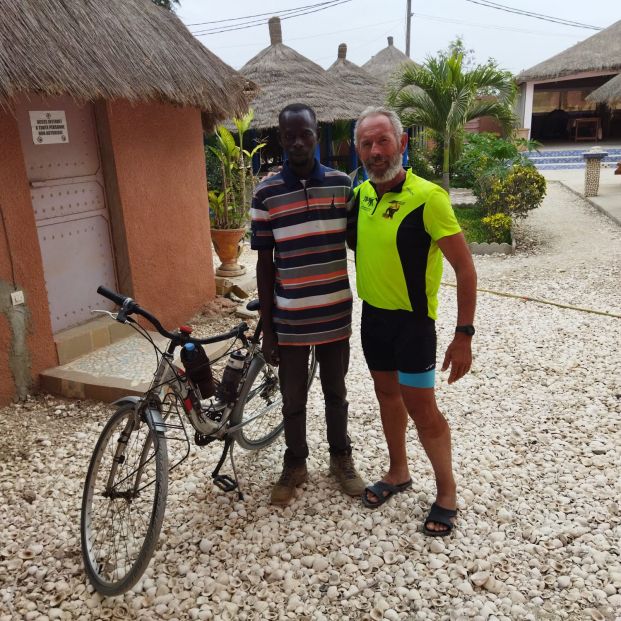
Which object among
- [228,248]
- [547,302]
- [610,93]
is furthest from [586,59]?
[228,248]

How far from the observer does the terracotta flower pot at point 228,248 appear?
23.3 feet

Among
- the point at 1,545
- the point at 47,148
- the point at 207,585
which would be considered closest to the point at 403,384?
the point at 207,585

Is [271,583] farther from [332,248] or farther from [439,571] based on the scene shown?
[332,248]

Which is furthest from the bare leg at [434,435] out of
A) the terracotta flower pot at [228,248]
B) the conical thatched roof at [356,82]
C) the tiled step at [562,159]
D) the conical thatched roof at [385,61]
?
the conical thatched roof at [385,61]

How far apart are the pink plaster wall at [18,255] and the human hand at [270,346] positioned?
2.29 m

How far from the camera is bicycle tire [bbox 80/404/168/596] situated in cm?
238

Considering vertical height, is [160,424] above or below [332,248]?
below

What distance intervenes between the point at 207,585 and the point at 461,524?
48.7 inches

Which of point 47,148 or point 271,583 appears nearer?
point 271,583

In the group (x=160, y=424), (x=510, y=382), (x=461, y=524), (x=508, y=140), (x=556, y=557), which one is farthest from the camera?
(x=508, y=140)

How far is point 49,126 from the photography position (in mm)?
4629

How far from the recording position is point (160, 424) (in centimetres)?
247

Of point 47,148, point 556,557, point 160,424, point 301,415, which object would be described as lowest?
point 556,557

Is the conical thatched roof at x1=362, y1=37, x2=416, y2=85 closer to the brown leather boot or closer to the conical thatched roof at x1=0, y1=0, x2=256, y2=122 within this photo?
the conical thatched roof at x1=0, y1=0, x2=256, y2=122
